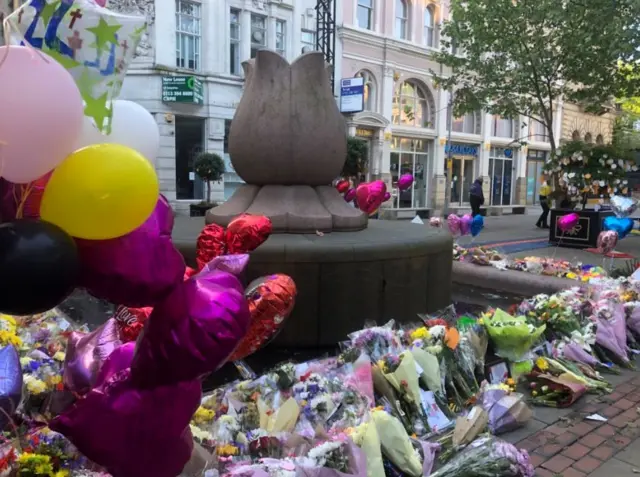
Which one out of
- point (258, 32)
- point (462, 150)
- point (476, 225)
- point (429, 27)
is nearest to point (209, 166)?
point (258, 32)

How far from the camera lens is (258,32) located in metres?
22.5

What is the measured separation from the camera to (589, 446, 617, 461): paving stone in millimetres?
3627

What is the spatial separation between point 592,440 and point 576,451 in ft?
0.78

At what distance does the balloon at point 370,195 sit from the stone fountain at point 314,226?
1.30 feet

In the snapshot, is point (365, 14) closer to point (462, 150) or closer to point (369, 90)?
point (369, 90)

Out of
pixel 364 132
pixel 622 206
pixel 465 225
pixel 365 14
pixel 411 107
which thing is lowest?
pixel 465 225

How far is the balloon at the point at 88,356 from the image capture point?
2662mm

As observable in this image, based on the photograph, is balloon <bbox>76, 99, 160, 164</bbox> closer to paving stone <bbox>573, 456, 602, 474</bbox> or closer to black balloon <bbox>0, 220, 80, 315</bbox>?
black balloon <bbox>0, 220, 80, 315</bbox>

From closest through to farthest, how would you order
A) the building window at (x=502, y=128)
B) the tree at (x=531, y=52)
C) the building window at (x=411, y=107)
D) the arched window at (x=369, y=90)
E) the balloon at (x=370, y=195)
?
1. the balloon at (x=370, y=195)
2. the tree at (x=531, y=52)
3. the arched window at (x=369, y=90)
4. the building window at (x=411, y=107)
5. the building window at (x=502, y=128)

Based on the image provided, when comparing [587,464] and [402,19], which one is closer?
[587,464]

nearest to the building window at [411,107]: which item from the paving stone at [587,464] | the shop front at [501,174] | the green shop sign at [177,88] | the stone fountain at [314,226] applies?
the shop front at [501,174]

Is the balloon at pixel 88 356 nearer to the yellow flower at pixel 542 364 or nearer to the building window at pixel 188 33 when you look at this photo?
the yellow flower at pixel 542 364

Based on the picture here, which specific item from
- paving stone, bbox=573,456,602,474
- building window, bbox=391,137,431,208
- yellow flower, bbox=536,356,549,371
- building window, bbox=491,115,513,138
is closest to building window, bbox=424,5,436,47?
building window, bbox=391,137,431,208

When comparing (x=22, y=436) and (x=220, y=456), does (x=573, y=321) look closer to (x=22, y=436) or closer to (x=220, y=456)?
(x=220, y=456)
